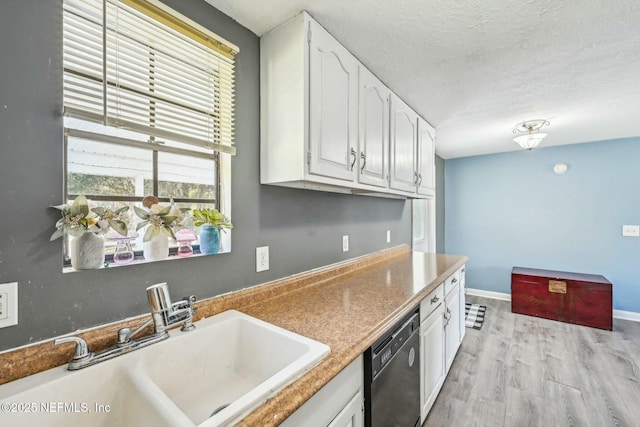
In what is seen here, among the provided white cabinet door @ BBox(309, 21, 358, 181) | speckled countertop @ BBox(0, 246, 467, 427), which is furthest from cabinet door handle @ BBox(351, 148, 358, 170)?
speckled countertop @ BBox(0, 246, 467, 427)

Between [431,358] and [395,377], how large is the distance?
2.09 feet

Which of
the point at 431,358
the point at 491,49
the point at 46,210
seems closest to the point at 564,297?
the point at 431,358

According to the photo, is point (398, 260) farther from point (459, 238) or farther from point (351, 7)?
point (459, 238)

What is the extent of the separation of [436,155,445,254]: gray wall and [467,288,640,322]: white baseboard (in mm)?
752

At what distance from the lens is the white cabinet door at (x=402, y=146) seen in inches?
74.2

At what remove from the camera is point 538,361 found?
7.67 feet

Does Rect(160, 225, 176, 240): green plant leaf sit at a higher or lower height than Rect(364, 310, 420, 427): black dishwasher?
higher

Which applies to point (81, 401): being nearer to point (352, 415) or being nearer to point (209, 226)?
point (209, 226)

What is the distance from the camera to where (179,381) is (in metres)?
0.88

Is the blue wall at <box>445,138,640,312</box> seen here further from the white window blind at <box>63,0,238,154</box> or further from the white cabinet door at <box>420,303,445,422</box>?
the white window blind at <box>63,0,238,154</box>

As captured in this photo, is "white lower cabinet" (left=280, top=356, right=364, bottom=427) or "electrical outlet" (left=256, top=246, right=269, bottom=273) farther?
"electrical outlet" (left=256, top=246, right=269, bottom=273)

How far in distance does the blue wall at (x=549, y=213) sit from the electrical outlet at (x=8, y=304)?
15.4ft

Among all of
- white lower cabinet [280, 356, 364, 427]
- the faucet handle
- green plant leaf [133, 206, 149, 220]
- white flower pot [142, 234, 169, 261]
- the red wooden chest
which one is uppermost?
green plant leaf [133, 206, 149, 220]

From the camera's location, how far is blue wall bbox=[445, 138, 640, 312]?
3248 millimetres
